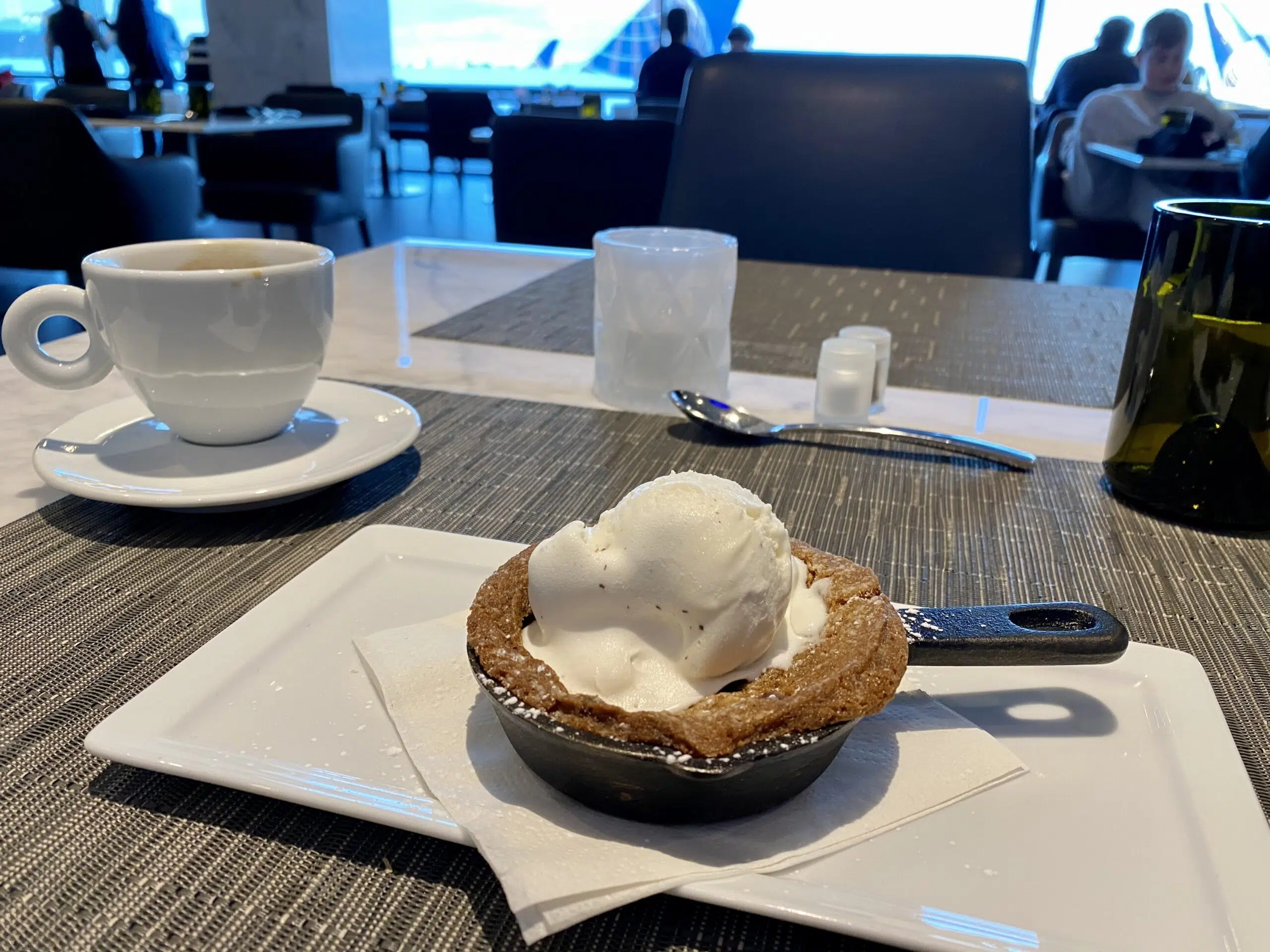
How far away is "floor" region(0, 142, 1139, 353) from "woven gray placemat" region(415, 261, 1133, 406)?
1.15m

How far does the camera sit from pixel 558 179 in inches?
123

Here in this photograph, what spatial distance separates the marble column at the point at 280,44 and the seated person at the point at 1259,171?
6.02 meters

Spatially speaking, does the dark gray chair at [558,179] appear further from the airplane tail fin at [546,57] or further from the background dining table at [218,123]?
the airplane tail fin at [546,57]

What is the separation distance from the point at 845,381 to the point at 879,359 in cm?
9

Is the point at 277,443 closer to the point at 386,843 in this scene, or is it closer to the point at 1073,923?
the point at 386,843

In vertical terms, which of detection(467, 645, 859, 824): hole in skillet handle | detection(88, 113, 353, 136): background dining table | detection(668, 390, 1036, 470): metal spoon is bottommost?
detection(668, 390, 1036, 470): metal spoon

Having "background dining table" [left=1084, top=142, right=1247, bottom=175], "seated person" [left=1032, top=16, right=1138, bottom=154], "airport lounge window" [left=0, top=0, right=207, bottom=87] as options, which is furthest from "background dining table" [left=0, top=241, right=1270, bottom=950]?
"airport lounge window" [left=0, top=0, right=207, bottom=87]

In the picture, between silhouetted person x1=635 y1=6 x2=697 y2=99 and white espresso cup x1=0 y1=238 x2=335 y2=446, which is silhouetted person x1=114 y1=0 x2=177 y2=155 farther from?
white espresso cup x1=0 y1=238 x2=335 y2=446

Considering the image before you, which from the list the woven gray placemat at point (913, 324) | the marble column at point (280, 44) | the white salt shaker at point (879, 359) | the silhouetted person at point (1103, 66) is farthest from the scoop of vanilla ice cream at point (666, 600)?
the marble column at point (280, 44)

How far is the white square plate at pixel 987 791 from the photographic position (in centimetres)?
33

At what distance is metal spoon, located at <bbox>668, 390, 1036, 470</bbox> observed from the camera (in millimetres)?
803

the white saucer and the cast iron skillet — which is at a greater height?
the cast iron skillet

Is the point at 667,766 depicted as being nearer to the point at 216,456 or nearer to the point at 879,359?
the point at 216,456

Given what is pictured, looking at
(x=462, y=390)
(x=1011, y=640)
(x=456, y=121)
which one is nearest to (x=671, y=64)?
(x=456, y=121)
